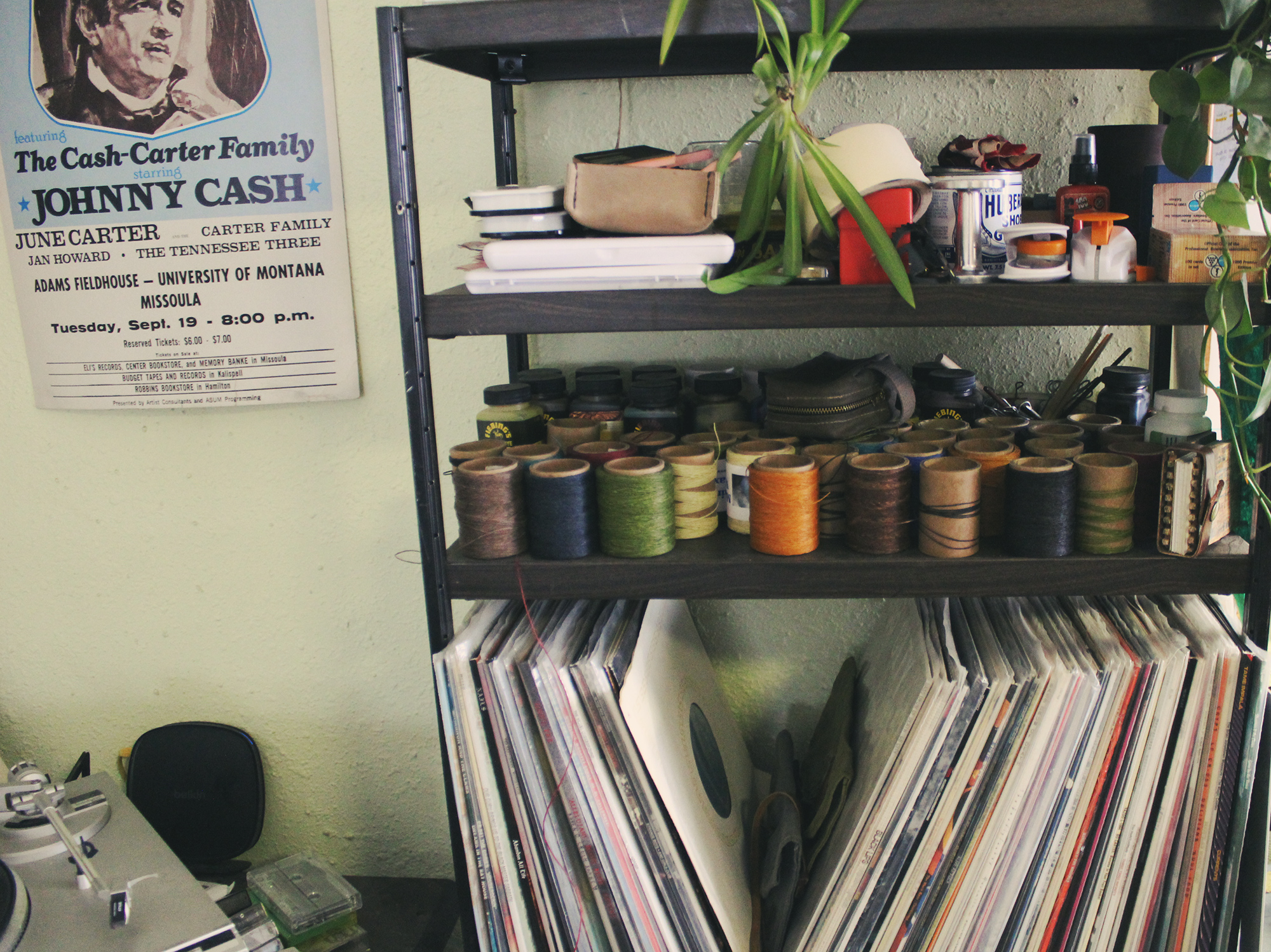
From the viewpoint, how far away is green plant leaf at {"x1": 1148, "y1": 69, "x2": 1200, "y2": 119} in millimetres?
906

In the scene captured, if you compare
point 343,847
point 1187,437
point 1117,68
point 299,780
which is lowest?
point 343,847

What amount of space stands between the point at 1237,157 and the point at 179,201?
128cm

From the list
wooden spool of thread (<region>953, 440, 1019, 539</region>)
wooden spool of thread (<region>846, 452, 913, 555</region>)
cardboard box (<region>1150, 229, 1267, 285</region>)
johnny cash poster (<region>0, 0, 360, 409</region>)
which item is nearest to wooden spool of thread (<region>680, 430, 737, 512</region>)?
wooden spool of thread (<region>846, 452, 913, 555</region>)

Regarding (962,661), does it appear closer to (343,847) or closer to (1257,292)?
(1257,292)

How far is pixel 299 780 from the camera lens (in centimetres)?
161

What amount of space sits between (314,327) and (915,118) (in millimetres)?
866

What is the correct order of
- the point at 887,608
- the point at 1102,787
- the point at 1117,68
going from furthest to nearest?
the point at 887,608 → the point at 1117,68 → the point at 1102,787

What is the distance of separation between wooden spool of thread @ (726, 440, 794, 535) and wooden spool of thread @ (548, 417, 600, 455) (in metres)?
0.17

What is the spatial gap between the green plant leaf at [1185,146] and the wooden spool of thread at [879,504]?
A: 0.37 meters

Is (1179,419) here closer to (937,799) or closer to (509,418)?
(937,799)

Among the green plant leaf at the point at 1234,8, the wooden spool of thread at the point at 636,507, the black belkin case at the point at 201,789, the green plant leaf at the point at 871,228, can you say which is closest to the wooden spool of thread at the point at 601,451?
the wooden spool of thread at the point at 636,507

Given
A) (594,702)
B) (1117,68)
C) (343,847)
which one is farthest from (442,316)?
(343,847)

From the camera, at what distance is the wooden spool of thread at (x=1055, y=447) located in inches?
39.4

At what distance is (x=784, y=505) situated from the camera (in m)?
0.99
